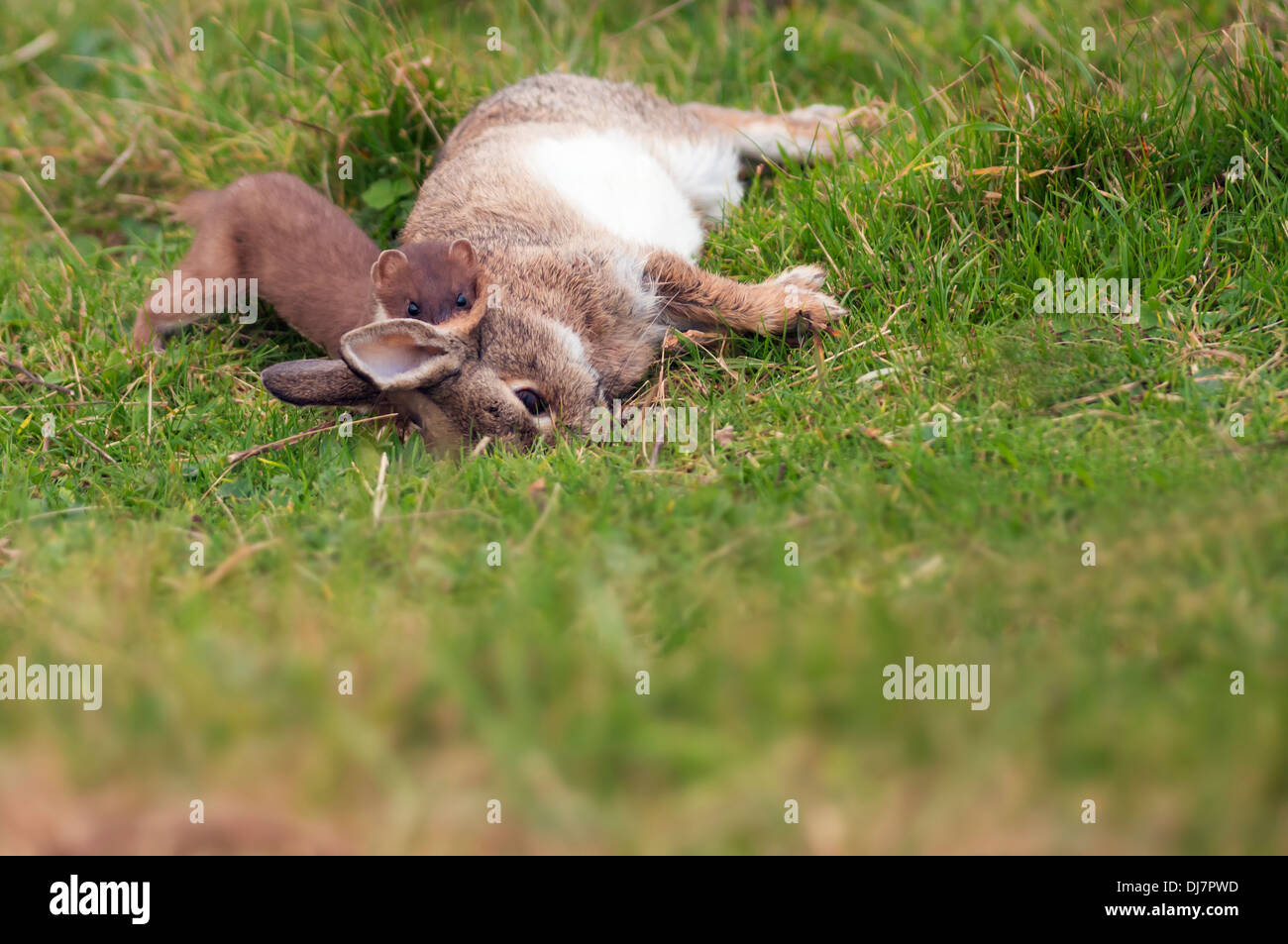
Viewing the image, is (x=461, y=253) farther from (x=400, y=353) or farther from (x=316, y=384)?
(x=316, y=384)

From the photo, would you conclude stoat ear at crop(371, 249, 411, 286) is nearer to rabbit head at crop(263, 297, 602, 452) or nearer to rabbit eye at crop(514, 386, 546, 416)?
rabbit head at crop(263, 297, 602, 452)

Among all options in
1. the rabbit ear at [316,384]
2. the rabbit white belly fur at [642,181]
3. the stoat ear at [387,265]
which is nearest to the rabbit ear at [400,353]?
the rabbit ear at [316,384]

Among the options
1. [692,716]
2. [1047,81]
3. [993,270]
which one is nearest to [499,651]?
[692,716]

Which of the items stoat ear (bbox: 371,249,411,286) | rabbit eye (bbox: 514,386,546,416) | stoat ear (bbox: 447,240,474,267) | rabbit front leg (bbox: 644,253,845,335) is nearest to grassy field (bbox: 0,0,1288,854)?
rabbit front leg (bbox: 644,253,845,335)

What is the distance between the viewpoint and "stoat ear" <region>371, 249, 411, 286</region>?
4277 mm

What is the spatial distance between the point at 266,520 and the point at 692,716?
1885mm

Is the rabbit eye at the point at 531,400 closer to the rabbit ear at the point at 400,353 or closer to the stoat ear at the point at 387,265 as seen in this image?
the rabbit ear at the point at 400,353

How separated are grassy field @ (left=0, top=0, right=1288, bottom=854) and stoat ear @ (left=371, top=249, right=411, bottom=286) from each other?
621 millimetres

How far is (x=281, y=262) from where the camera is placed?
206 inches

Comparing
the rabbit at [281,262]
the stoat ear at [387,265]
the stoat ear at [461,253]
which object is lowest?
the stoat ear at [387,265]

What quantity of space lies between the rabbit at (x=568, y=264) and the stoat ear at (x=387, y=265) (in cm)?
27

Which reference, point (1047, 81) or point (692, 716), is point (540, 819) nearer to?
point (692, 716)

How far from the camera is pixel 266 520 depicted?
12.2ft

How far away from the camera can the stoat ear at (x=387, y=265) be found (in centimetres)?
428
